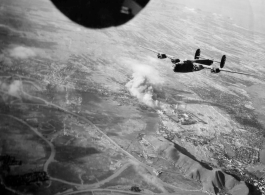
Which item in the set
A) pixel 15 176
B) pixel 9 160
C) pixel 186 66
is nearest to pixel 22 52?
pixel 9 160

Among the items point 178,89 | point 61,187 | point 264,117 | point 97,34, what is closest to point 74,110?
point 61,187

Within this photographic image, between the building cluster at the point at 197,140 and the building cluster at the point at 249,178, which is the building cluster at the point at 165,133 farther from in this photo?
the building cluster at the point at 249,178

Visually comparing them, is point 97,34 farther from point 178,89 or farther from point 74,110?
point 74,110

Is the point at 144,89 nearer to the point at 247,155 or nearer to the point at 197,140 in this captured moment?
the point at 197,140

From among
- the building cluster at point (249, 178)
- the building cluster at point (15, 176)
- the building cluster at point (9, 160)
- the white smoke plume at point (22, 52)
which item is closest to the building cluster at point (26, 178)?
the building cluster at point (15, 176)

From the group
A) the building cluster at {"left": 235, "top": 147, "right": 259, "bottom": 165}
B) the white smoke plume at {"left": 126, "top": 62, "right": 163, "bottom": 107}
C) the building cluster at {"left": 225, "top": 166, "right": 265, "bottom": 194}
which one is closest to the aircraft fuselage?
the building cluster at {"left": 225, "top": 166, "right": 265, "bottom": 194}

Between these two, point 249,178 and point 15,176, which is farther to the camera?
point 249,178

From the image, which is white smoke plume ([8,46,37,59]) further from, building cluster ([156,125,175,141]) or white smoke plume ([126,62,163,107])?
building cluster ([156,125,175,141])
